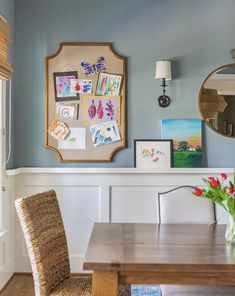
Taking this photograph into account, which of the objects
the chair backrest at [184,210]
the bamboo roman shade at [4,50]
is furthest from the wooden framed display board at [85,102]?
the chair backrest at [184,210]

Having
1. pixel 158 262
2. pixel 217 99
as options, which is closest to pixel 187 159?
pixel 217 99

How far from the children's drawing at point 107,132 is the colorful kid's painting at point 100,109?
0.15 ft

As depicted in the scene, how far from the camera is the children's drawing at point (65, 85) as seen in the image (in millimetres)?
3896

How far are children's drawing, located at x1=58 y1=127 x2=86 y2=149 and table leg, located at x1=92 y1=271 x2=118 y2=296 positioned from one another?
6.99 ft

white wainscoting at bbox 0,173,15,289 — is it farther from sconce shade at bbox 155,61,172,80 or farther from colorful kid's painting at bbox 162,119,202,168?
sconce shade at bbox 155,61,172,80

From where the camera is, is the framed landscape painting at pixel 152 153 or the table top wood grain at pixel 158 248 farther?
the framed landscape painting at pixel 152 153

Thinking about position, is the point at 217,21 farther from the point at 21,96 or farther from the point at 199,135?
the point at 21,96

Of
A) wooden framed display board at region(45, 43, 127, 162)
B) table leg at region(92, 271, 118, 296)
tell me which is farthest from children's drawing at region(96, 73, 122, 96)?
table leg at region(92, 271, 118, 296)

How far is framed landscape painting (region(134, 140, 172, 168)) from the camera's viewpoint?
3859 millimetres

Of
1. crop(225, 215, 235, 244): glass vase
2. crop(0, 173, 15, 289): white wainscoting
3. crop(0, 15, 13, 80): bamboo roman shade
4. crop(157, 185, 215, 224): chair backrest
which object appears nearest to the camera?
crop(225, 215, 235, 244): glass vase

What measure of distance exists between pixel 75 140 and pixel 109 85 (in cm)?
Result: 59

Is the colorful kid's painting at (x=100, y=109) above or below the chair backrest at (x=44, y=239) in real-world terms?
above

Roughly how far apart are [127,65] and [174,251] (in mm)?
2270

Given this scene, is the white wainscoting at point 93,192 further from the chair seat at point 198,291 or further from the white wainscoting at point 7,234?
the chair seat at point 198,291
